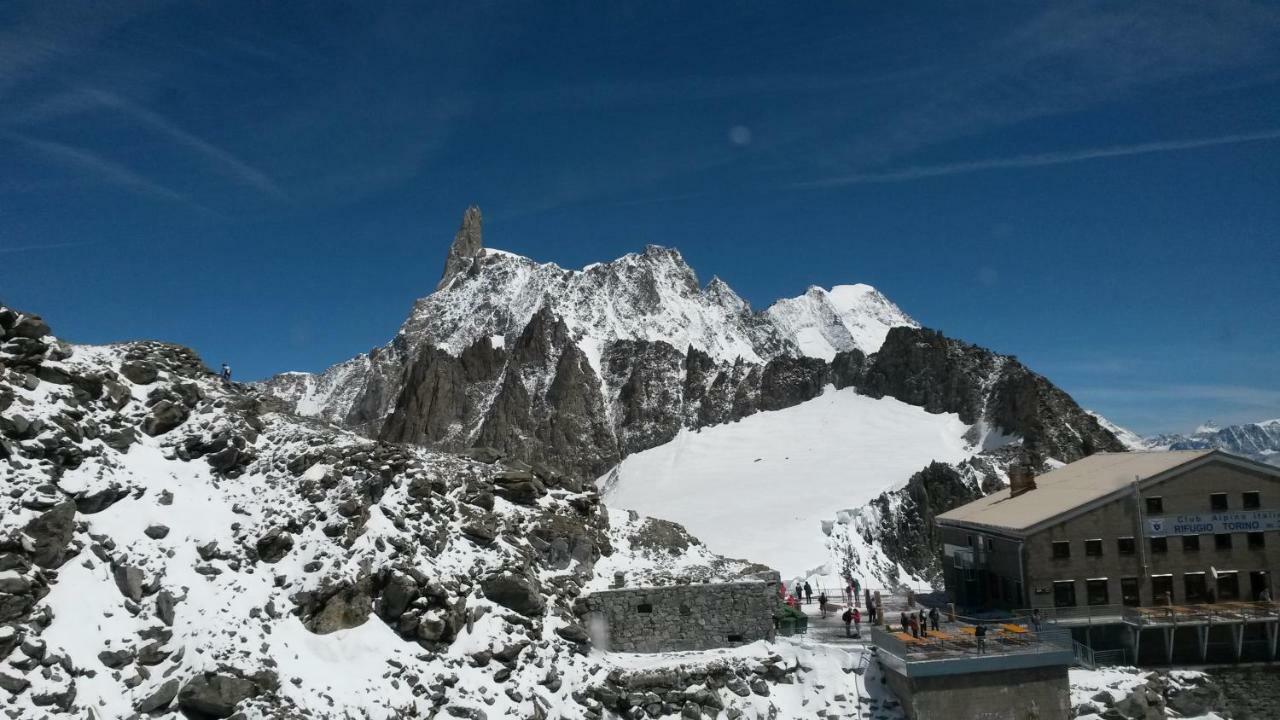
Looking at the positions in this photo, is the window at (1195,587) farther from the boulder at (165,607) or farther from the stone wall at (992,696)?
the boulder at (165,607)

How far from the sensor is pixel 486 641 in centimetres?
2475

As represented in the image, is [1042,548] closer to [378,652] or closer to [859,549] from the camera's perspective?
[378,652]

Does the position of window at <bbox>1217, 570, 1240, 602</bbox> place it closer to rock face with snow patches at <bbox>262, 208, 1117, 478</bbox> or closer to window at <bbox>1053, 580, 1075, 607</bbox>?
window at <bbox>1053, 580, 1075, 607</bbox>

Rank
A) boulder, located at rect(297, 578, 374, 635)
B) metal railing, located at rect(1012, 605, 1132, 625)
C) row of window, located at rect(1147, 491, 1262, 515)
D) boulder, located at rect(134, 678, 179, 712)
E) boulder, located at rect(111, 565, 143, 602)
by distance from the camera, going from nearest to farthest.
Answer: boulder, located at rect(134, 678, 179, 712) → boulder, located at rect(111, 565, 143, 602) → boulder, located at rect(297, 578, 374, 635) → metal railing, located at rect(1012, 605, 1132, 625) → row of window, located at rect(1147, 491, 1262, 515)

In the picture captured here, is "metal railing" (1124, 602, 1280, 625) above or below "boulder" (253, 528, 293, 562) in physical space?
below

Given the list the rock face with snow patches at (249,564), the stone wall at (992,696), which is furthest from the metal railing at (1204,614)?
the rock face with snow patches at (249,564)

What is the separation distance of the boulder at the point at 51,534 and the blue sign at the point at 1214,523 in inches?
1320

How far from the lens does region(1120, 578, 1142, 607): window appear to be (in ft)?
97.8

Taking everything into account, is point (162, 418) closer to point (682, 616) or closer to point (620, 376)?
point (682, 616)

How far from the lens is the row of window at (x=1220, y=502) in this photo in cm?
3020

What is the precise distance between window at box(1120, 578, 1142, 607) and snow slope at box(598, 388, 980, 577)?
2409 centimetres

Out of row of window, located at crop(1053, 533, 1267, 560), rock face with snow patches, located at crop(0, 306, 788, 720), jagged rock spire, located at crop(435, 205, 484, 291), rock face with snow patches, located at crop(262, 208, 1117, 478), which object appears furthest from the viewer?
jagged rock spire, located at crop(435, 205, 484, 291)

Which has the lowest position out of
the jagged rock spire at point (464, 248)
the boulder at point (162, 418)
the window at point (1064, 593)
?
the window at point (1064, 593)

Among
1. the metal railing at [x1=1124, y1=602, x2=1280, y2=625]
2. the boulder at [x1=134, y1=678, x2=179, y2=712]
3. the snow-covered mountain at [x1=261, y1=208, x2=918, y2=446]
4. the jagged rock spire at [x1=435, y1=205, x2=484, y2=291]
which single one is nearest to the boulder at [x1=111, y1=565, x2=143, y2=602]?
the boulder at [x1=134, y1=678, x2=179, y2=712]
